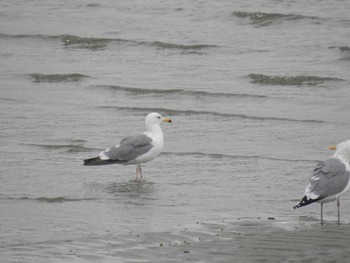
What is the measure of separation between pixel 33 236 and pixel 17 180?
2467 mm

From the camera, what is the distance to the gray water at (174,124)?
715 cm

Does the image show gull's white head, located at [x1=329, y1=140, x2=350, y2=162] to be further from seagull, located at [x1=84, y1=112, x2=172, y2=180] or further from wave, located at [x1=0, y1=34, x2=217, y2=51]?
wave, located at [x1=0, y1=34, x2=217, y2=51]

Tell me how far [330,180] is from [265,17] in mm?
12539

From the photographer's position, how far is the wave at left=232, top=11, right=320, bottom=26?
20.0 metres

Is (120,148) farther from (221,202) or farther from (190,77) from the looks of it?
(190,77)

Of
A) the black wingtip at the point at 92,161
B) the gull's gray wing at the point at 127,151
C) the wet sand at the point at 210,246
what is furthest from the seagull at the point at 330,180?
the black wingtip at the point at 92,161

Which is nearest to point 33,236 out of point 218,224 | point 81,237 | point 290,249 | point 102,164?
point 81,237

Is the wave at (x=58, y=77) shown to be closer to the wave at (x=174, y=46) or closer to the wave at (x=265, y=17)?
the wave at (x=174, y=46)

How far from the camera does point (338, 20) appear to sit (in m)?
19.2

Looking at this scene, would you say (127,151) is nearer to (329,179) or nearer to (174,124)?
(174,124)

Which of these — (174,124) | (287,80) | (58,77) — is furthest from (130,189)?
(58,77)

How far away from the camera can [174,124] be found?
13.0m

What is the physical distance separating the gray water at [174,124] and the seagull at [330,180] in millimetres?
197

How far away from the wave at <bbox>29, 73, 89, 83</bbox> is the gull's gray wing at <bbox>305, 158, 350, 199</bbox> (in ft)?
29.9
